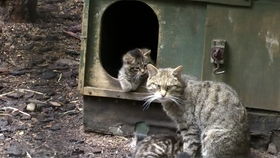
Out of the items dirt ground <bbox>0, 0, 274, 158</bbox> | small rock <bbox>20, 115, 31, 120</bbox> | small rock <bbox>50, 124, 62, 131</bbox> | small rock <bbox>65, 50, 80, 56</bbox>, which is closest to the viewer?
dirt ground <bbox>0, 0, 274, 158</bbox>

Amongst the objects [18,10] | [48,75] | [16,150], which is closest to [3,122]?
[16,150]

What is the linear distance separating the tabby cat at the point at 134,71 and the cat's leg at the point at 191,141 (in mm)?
748

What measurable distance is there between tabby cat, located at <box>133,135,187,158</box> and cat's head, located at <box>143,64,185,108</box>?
13.7 inches

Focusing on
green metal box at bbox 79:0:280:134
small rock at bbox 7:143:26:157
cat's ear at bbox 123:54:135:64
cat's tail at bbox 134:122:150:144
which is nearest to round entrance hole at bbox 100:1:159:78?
green metal box at bbox 79:0:280:134

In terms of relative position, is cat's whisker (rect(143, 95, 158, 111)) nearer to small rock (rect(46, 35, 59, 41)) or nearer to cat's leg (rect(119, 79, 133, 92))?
cat's leg (rect(119, 79, 133, 92))

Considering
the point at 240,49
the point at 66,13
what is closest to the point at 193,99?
the point at 240,49

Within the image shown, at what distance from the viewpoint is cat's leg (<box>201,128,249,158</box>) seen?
5.77 metres

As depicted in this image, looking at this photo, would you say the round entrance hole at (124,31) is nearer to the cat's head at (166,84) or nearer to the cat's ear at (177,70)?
the cat's head at (166,84)

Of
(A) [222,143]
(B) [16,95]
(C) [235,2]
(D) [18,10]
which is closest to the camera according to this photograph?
(A) [222,143]

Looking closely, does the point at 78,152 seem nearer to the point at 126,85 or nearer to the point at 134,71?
the point at 126,85

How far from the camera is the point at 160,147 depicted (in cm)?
589

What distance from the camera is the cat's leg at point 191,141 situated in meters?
5.88

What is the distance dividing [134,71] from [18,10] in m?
2.97

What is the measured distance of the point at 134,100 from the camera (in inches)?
255
